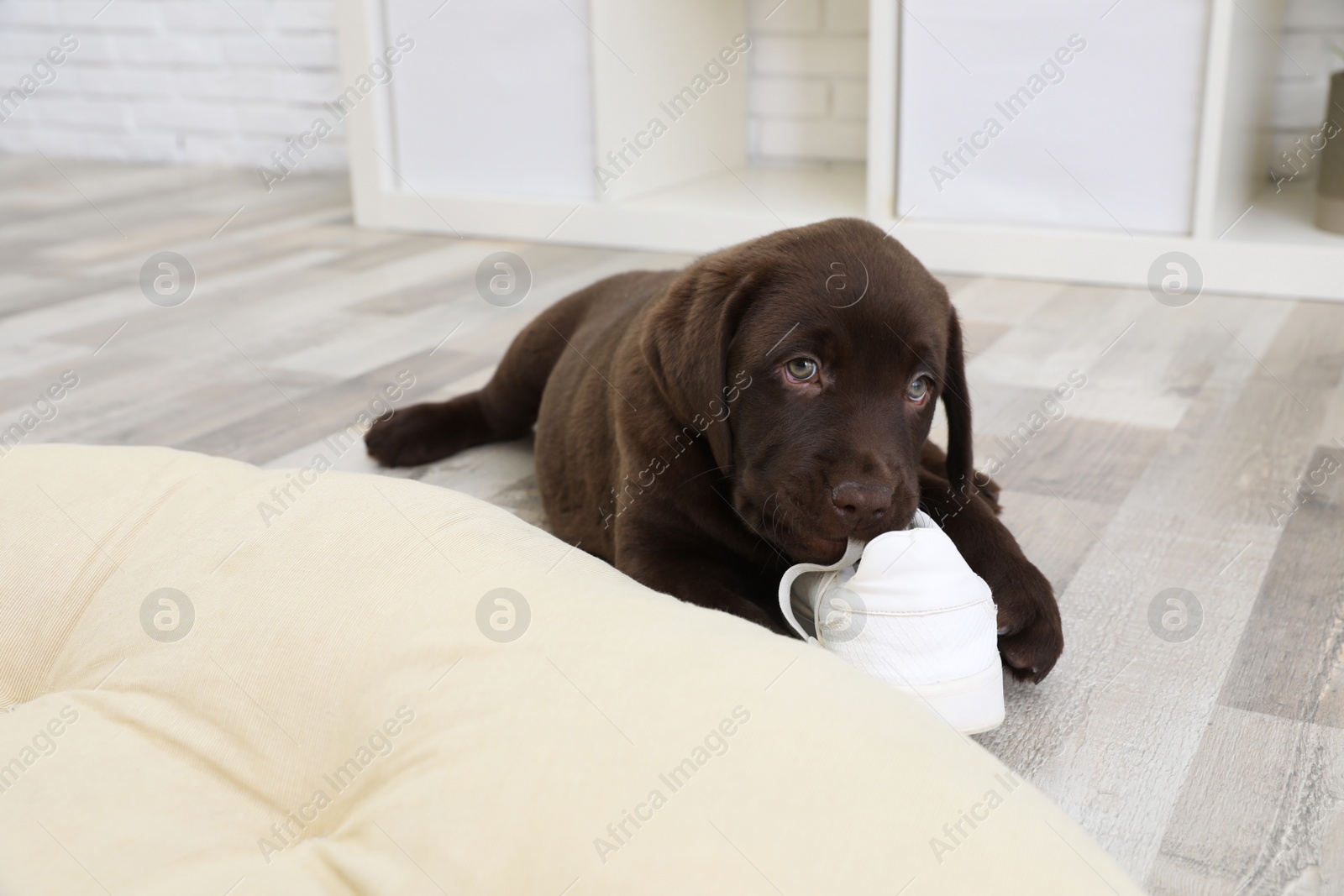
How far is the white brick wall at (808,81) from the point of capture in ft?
13.6

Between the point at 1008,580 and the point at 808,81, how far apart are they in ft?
10.4

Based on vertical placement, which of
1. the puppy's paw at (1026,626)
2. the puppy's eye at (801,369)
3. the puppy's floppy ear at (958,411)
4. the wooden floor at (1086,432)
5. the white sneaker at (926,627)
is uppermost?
the puppy's eye at (801,369)

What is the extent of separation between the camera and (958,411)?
151 centimetres

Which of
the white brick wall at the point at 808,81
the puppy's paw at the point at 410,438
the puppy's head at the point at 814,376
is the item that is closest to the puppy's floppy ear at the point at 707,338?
the puppy's head at the point at 814,376

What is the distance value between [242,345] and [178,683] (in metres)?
1.90

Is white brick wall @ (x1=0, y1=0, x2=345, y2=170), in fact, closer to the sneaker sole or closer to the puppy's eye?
the puppy's eye

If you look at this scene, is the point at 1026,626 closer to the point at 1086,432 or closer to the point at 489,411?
the point at 1086,432

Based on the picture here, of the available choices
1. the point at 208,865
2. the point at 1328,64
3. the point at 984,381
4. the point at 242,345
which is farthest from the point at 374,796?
the point at 1328,64

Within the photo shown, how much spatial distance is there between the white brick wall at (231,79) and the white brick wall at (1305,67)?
4.22 ft

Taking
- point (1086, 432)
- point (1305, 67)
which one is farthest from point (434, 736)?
point (1305, 67)

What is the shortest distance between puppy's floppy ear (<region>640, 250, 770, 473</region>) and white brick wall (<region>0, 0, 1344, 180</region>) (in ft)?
9.96

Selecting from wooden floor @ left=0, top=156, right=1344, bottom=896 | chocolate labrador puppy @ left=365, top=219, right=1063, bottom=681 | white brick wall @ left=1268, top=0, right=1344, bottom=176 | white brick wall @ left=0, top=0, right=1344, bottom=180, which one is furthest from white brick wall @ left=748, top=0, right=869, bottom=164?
chocolate labrador puppy @ left=365, top=219, right=1063, bottom=681

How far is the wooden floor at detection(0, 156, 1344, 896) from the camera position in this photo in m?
1.25

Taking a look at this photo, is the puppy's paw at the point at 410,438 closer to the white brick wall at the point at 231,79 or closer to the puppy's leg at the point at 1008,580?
the puppy's leg at the point at 1008,580
